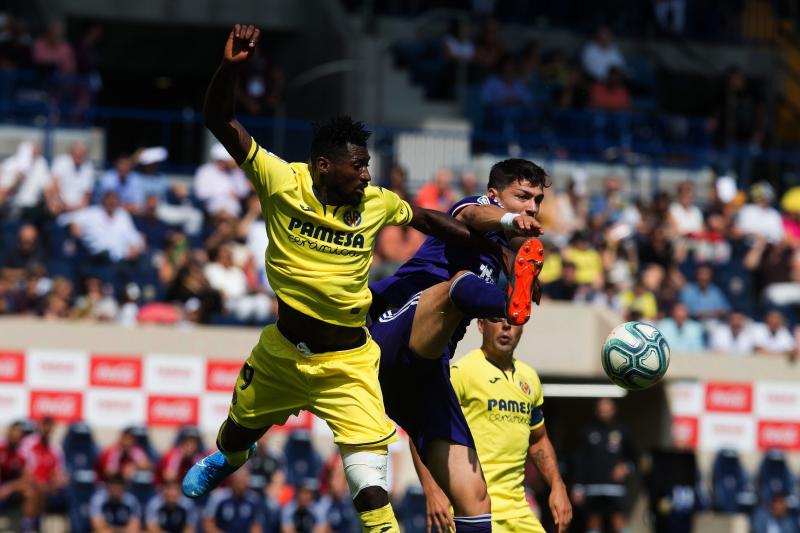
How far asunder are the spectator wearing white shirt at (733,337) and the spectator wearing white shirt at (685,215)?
176cm

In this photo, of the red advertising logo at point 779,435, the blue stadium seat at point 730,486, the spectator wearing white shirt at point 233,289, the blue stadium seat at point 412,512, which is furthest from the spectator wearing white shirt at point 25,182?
the red advertising logo at point 779,435

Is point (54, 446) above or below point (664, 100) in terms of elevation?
below

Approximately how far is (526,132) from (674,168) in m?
2.10

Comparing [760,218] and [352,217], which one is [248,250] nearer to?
[760,218]

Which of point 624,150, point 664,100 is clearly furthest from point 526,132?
point 664,100

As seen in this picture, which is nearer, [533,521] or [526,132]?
[533,521]

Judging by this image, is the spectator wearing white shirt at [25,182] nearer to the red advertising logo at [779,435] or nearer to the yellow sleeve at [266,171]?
the red advertising logo at [779,435]

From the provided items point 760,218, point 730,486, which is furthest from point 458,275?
point 760,218

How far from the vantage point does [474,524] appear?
8.71 meters

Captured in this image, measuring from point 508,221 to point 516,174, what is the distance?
30.2 inches

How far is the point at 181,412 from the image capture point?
16.5 meters

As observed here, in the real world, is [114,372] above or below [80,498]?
above

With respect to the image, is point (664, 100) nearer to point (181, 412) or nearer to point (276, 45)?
point (276, 45)

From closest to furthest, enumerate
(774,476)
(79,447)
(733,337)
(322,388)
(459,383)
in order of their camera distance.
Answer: (322,388)
(459,383)
(79,447)
(774,476)
(733,337)
